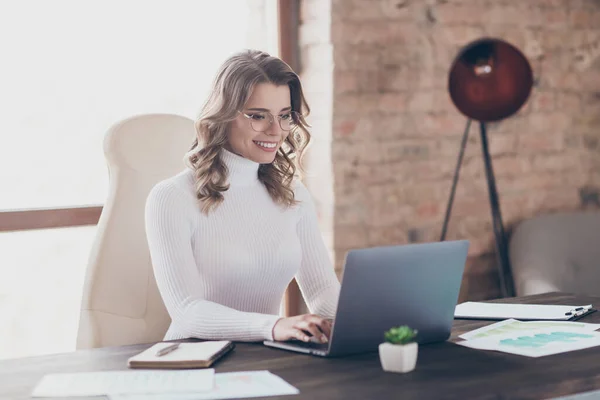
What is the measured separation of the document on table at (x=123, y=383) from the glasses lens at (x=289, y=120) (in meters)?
0.88

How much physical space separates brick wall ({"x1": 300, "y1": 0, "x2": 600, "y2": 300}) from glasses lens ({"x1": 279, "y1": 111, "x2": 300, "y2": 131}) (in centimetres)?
83

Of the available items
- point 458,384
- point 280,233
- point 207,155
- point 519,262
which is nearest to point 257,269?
point 280,233

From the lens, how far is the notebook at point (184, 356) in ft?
5.22

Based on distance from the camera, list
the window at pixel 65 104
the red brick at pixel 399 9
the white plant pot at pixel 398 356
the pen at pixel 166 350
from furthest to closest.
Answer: the red brick at pixel 399 9 < the window at pixel 65 104 < the pen at pixel 166 350 < the white plant pot at pixel 398 356

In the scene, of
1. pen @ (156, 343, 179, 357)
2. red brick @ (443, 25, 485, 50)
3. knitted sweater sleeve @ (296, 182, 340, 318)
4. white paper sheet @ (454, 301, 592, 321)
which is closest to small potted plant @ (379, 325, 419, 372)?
pen @ (156, 343, 179, 357)

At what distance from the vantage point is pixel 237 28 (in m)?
3.22

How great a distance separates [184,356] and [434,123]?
79.7 inches

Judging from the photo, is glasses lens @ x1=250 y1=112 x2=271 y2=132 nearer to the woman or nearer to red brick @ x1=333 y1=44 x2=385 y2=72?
the woman

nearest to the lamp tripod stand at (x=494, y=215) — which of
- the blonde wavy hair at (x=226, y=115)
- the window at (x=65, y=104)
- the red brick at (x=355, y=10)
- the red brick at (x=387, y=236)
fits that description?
the red brick at (x=387, y=236)

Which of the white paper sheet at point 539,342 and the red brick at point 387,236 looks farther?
the red brick at point 387,236

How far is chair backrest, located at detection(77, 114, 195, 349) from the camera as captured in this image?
7.41 ft

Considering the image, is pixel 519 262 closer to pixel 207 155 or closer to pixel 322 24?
pixel 322 24

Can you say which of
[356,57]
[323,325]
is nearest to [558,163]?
[356,57]

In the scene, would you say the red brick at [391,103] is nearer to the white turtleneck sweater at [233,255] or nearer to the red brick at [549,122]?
the red brick at [549,122]
